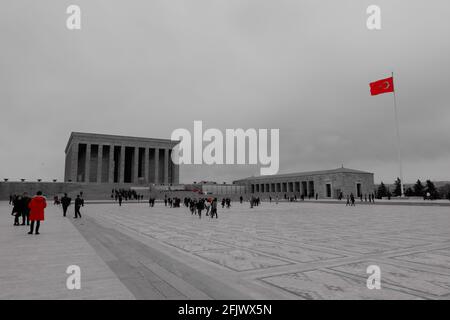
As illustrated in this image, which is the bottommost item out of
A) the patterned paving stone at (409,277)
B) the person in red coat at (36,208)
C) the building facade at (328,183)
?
the patterned paving stone at (409,277)

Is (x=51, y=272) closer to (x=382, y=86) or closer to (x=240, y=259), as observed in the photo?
(x=240, y=259)

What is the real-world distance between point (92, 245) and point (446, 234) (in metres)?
11.1

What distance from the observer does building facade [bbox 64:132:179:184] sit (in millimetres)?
62250

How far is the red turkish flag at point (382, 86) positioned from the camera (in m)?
35.3

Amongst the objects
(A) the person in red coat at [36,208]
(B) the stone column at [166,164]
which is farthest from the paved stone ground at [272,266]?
(B) the stone column at [166,164]

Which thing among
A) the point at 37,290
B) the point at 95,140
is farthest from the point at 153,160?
the point at 37,290

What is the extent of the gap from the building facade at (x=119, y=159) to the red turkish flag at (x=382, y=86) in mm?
46710

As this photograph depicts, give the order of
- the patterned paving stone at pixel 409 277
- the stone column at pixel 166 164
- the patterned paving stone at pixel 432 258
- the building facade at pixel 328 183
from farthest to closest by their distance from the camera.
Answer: the stone column at pixel 166 164 → the building facade at pixel 328 183 → the patterned paving stone at pixel 432 258 → the patterned paving stone at pixel 409 277

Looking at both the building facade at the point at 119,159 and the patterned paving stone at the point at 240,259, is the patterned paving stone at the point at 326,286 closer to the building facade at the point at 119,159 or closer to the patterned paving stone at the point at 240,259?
the patterned paving stone at the point at 240,259

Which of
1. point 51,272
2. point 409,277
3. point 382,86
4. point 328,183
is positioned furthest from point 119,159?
point 409,277

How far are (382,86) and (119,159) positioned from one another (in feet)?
177

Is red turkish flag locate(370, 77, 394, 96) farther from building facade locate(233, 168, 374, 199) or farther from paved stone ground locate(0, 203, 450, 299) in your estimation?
paved stone ground locate(0, 203, 450, 299)

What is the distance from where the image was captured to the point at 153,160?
70500mm
